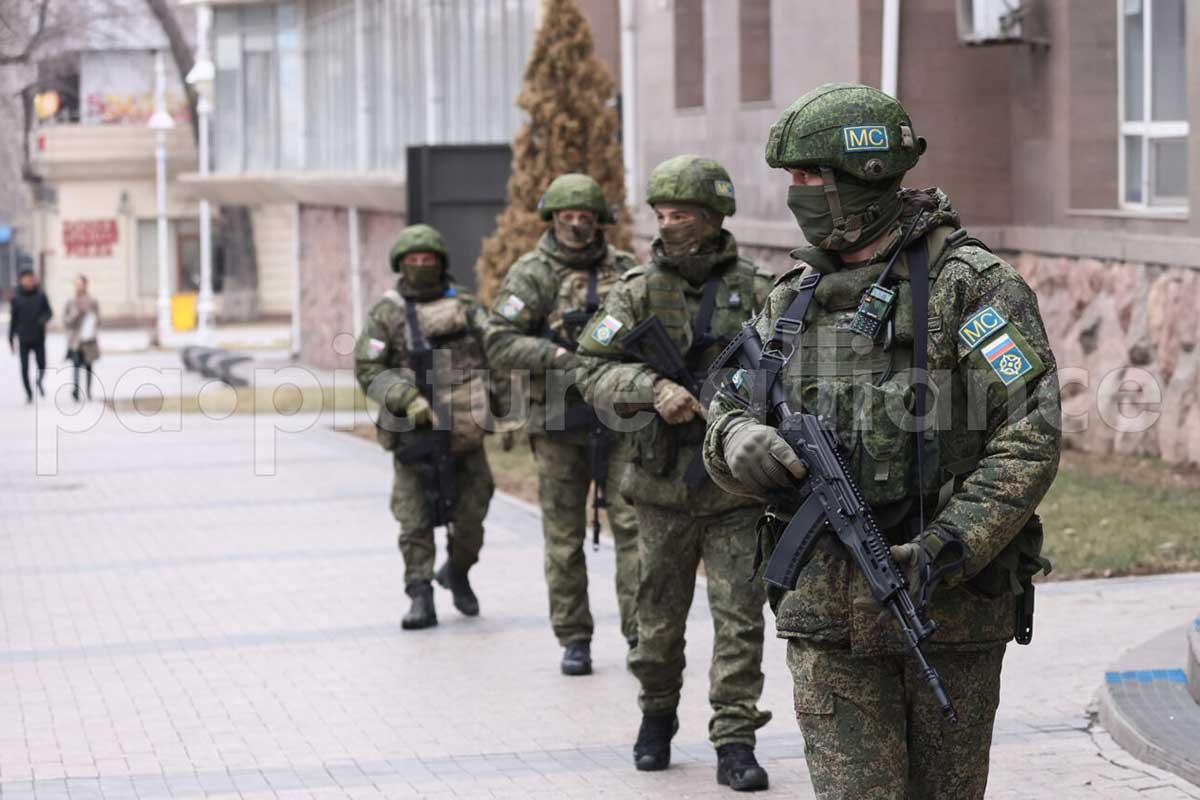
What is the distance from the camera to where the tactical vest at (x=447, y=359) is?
31.1 feet

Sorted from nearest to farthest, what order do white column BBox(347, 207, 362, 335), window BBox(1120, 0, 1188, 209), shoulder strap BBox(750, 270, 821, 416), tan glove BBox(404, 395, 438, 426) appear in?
1. shoulder strap BBox(750, 270, 821, 416)
2. tan glove BBox(404, 395, 438, 426)
3. window BBox(1120, 0, 1188, 209)
4. white column BBox(347, 207, 362, 335)

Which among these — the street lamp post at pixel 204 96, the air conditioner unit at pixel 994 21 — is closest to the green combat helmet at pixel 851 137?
the air conditioner unit at pixel 994 21

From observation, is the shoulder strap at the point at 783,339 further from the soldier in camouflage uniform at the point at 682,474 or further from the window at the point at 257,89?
the window at the point at 257,89

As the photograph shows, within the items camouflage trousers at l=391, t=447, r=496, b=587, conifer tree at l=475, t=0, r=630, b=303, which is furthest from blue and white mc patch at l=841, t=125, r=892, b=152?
conifer tree at l=475, t=0, r=630, b=303

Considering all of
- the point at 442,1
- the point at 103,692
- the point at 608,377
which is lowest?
the point at 103,692

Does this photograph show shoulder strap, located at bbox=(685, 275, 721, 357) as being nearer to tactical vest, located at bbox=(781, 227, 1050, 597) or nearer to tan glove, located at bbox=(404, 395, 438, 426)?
tactical vest, located at bbox=(781, 227, 1050, 597)

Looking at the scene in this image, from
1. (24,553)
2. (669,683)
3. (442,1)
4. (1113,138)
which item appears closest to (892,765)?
(669,683)

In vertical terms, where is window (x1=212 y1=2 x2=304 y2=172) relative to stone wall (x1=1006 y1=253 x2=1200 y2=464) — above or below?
above

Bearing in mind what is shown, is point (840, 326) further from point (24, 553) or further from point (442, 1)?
point (442, 1)

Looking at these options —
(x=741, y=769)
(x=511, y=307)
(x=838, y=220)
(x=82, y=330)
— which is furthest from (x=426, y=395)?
(x=82, y=330)

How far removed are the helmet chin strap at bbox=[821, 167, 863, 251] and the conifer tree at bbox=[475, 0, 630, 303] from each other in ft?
39.2

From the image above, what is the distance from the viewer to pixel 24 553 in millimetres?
12578

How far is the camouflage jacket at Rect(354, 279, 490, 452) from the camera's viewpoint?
945cm

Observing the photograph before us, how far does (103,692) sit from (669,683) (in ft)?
9.37
